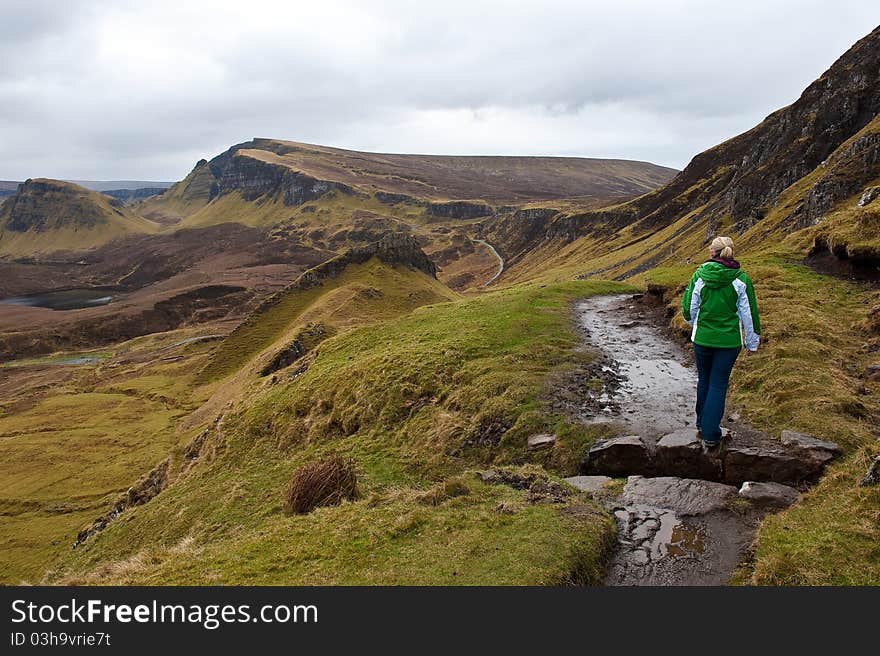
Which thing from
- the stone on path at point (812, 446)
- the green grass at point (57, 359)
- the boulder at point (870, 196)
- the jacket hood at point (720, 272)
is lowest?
the green grass at point (57, 359)

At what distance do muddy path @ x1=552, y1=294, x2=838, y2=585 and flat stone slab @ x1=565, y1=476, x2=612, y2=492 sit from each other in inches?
1.0

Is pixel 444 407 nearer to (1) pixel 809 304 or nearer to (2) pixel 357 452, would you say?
(2) pixel 357 452

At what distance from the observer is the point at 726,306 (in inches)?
426

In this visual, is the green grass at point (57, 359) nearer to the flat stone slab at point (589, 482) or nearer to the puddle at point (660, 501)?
the puddle at point (660, 501)

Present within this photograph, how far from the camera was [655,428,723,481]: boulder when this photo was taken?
11.7 metres

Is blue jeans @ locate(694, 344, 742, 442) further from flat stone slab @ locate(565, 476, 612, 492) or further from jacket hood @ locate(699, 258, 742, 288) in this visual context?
flat stone slab @ locate(565, 476, 612, 492)

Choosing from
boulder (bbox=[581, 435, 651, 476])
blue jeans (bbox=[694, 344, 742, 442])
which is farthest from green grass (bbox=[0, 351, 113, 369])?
blue jeans (bbox=[694, 344, 742, 442])

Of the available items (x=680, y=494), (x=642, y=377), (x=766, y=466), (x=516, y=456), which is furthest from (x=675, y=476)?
(x=642, y=377)

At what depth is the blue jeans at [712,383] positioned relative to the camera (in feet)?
36.0

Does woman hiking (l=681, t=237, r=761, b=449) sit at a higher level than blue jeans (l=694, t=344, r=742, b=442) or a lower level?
higher

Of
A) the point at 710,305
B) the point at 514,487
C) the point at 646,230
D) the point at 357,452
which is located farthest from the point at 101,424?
the point at 646,230

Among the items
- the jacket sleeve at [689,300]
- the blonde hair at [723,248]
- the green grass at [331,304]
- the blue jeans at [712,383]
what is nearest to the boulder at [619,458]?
the blue jeans at [712,383]

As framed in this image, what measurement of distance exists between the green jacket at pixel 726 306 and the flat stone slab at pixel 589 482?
4.09 meters
